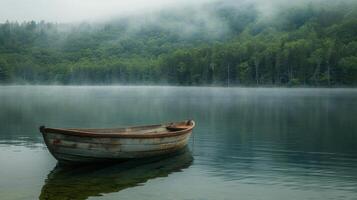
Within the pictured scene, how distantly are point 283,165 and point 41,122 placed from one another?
33750 millimetres

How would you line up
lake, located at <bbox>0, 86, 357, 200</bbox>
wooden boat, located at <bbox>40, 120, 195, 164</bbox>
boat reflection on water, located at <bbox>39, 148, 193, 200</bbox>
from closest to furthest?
boat reflection on water, located at <bbox>39, 148, 193, 200</bbox>
lake, located at <bbox>0, 86, 357, 200</bbox>
wooden boat, located at <bbox>40, 120, 195, 164</bbox>

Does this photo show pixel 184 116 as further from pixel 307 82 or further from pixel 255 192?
pixel 307 82

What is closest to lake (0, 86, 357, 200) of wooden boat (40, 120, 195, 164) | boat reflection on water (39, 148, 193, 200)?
boat reflection on water (39, 148, 193, 200)

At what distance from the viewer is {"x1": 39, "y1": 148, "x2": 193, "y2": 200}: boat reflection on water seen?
21188 mm

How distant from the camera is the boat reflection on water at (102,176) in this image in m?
21.2

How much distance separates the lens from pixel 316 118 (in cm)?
5794

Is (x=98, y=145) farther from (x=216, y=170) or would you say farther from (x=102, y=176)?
(x=216, y=170)

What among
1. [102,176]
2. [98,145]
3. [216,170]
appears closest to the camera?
[102,176]

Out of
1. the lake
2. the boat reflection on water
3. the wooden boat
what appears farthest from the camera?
the wooden boat

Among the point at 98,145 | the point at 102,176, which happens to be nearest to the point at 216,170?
the point at 102,176

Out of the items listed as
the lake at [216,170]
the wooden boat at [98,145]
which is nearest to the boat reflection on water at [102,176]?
the lake at [216,170]

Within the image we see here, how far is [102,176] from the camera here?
24391mm

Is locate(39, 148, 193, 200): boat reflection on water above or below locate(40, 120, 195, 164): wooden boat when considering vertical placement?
below

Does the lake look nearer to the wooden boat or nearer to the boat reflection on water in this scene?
the boat reflection on water
